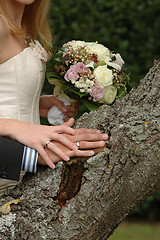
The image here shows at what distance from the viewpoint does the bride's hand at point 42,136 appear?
1748 millimetres

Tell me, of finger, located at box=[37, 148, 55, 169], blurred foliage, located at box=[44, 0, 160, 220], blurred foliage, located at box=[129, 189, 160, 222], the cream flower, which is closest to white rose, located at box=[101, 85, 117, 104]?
the cream flower

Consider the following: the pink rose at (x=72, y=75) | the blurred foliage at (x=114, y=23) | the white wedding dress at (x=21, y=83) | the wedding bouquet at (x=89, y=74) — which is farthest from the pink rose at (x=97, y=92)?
the blurred foliage at (x=114, y=23)

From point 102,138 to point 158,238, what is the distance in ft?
13.5

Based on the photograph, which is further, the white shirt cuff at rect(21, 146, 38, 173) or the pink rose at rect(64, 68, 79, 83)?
the pink rose at rect(64, 68, 79, 83)

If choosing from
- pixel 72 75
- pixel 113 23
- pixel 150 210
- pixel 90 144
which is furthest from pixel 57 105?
pixel 150 210

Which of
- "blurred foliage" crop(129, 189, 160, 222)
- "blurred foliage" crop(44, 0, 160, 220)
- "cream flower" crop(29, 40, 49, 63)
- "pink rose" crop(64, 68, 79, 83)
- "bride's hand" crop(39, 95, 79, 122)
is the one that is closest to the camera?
"pink rose" crop(64, 68, 79, 83)

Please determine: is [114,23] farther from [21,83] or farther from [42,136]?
[42,136]

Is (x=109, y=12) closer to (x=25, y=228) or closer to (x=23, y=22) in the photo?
(x=23, y=22)

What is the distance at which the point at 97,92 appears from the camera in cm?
232

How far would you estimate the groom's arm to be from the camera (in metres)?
1.75

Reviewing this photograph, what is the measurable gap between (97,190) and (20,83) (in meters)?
1.09

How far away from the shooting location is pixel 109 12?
5.29m

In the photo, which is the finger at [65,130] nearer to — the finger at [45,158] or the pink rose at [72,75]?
the finger at [45,158]

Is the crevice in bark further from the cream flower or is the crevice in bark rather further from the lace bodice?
the cream flower
